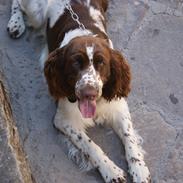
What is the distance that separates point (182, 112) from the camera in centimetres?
479

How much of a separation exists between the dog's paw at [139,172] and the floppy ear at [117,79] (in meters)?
0.54

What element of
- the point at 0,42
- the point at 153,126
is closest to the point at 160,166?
the point at 153,126

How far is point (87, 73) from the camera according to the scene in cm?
397

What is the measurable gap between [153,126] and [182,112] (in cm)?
31

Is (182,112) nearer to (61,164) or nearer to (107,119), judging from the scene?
(107,119)

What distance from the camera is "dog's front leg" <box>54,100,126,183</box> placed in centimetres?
422

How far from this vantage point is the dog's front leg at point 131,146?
4234 mm

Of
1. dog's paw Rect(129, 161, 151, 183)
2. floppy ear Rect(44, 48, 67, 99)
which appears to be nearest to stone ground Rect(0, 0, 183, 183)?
dog's paw Rect(129, 161, 151, 183)

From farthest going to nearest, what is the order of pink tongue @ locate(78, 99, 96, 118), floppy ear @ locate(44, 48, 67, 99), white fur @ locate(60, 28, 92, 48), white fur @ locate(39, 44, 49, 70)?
white fur @ locate(39, 44, 49, 70), white fur @ locate(60, 28, 92, 48), floppy ear @ locate(44, 48, 67, 99), pink tongue @ locate(78, 99, 96, 118)

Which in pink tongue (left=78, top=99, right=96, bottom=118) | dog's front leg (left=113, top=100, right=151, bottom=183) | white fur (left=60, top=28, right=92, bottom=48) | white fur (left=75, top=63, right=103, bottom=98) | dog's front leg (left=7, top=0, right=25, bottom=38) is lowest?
dog's front leg (left=113, top=100, right=151, bottom=183)

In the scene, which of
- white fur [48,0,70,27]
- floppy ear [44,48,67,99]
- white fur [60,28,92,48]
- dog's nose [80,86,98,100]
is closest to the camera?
Answer: dog's nose [80,86,98,100]

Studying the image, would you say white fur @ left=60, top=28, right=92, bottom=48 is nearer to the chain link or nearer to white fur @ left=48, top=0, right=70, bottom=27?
the chain link

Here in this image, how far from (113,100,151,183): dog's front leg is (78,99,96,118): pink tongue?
1.65ft

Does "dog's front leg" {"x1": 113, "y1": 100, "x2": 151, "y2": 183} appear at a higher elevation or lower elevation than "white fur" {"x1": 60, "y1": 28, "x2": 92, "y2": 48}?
lower
